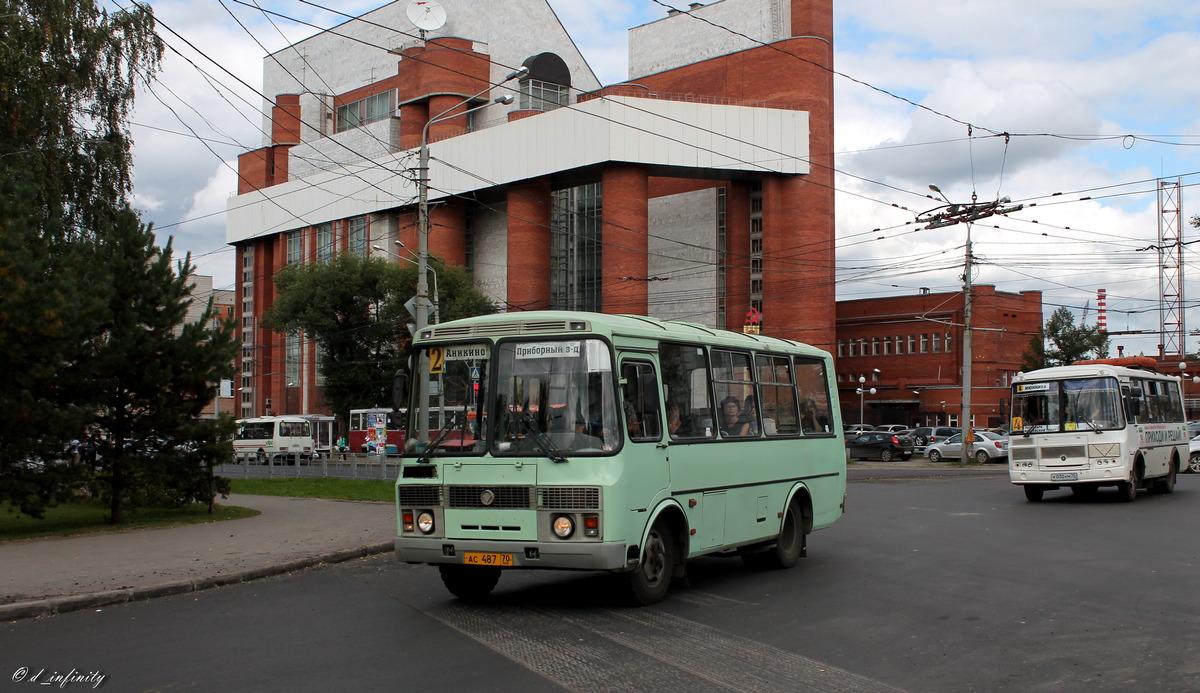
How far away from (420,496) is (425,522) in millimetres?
240

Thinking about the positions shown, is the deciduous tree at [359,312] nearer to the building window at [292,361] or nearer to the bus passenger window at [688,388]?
the building window at [292,361]

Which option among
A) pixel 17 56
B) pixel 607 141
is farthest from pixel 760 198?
pixel 17 56

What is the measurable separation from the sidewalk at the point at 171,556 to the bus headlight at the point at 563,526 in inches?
177

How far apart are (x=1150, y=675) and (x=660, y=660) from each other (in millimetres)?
3255

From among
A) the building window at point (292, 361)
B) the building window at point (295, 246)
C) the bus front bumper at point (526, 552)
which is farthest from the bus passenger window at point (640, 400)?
the building window at point (292, 361)

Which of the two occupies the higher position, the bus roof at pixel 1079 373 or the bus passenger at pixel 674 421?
the bus roof at pixel 1079 373

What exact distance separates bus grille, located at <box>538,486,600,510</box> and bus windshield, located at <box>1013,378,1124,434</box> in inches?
624

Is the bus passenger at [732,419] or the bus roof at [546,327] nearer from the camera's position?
the bus roof at [546,327]

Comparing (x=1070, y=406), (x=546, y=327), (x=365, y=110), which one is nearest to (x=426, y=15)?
(x=365, y=110)

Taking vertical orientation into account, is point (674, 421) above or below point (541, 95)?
below

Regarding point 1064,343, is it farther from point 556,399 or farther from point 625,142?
point 556,399

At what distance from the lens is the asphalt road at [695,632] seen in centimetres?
698

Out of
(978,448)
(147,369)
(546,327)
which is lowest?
(978,448)

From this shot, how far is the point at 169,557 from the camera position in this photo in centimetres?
1322
